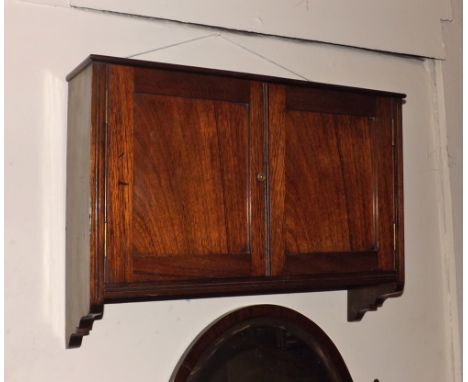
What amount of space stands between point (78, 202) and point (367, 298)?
3.32 ft

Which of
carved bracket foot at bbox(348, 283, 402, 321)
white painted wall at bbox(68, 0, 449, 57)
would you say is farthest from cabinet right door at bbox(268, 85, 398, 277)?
white painted wall at bbox(68, 0, 449, 57)

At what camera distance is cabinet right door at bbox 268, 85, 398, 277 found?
2.04m

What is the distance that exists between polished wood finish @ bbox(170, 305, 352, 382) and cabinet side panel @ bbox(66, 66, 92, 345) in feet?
1.17

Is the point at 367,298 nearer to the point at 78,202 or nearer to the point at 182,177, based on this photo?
the point at 182,177

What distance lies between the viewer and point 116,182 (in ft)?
5.94

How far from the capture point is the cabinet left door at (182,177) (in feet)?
5.98

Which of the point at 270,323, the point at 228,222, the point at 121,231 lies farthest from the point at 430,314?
the point at 121,231

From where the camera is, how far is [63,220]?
2.05m

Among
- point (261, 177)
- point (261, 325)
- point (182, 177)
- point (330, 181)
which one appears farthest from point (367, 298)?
point (182, 177)

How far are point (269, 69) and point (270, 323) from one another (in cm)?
79

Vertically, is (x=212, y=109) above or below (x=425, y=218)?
above

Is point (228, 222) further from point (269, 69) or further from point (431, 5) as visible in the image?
point (431, 5)

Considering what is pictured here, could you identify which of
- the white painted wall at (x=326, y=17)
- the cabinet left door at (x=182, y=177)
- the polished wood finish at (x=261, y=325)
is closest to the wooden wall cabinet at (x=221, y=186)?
the cabinet left door at (x=182, y=177)

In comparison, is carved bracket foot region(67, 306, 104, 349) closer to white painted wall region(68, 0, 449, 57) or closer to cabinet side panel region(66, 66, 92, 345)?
cabinet side panel region(66, 66, 92, 345)
